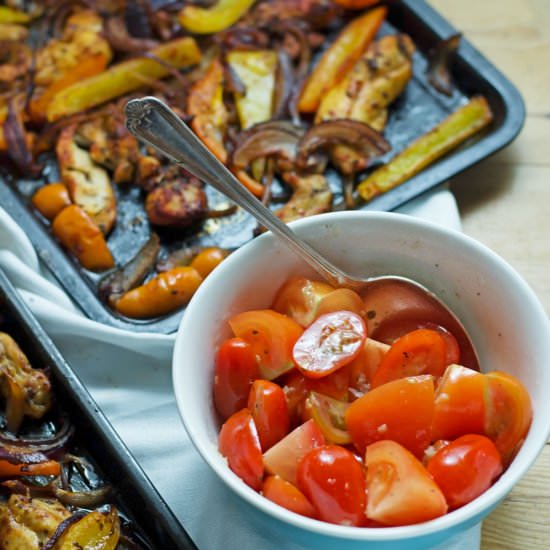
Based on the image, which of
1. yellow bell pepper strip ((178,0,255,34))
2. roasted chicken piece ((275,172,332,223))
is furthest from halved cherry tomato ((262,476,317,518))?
yellow bell pepper strip ((178,0,255,34))

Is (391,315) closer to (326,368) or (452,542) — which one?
(326,368)

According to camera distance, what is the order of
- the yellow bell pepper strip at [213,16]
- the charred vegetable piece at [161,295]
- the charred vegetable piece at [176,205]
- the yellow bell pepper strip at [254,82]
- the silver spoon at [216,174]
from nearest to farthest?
1. the silver spoon at [216,174]
2. the charred vegetable piece at [161,295]
3. the charred vegetable piece at [176,205]
4. the yellow bell pepper strip at [254,82]
5. the yellow bell pepper strip at [213,16]

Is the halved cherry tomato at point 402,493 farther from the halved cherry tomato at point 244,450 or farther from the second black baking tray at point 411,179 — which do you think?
the second black baking tray at point 411,179

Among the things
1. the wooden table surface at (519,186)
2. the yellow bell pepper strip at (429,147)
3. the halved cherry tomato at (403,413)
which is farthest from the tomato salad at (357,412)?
the yellow bell pepper strip at (429,147)

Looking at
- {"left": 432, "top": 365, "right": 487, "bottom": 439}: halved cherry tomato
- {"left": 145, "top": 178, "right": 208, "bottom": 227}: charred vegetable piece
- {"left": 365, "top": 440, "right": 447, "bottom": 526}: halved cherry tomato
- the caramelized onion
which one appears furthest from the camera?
the caramelized onion

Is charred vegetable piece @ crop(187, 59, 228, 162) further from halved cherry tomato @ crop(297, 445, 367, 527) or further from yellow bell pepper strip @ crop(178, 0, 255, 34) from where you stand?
halved cherry tomato @ crop(297, 445, 367, 527)

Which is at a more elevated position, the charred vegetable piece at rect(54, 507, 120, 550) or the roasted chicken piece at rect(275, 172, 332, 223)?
the roasted chicken piece at rect(275, 172, 332, 223)

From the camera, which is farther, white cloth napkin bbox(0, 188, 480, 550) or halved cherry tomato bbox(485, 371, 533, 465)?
white cloth napkin bbox(0, 188, 480, 550)
